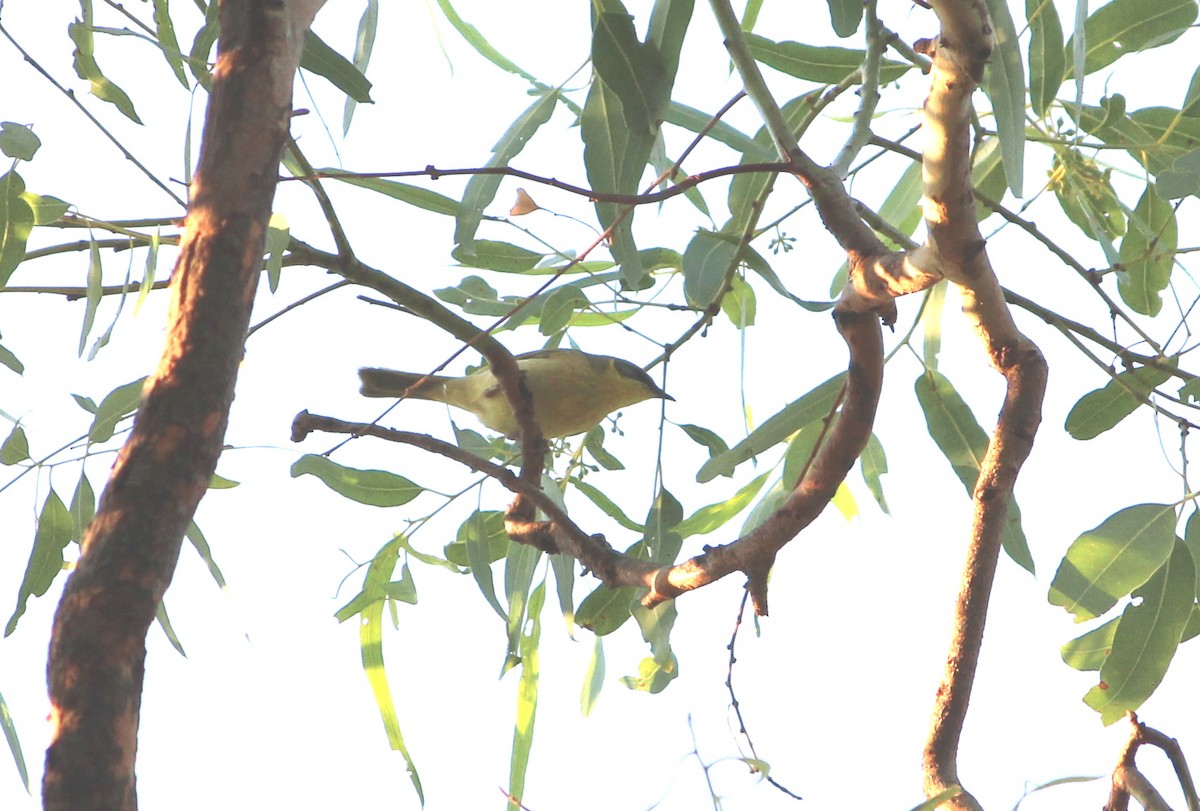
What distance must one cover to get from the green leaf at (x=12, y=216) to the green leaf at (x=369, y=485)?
30.1 inches

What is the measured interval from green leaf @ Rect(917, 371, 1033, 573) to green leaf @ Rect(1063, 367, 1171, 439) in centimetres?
18

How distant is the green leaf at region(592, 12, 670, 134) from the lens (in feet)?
5.84

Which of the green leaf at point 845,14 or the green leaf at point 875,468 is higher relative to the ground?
the green leaf at point 845,14

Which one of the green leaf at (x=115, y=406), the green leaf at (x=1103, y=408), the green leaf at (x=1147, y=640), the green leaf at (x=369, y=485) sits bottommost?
the green leaf at (x=1147, y=640)

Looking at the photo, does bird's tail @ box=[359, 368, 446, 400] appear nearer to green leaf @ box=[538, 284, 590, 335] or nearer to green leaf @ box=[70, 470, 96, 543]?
green leaf @ box=[538, 284, 590, 335]

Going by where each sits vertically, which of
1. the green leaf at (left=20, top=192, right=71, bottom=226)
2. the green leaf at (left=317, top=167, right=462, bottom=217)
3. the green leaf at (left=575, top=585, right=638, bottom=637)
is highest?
the green leaf at (left=317, top=167, right=462, bottom=217)

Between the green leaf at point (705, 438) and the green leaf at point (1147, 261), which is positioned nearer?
the green leaf at point (1147, 261)

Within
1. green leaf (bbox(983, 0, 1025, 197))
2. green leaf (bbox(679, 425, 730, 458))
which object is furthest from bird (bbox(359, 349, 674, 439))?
green leaf (bbox(983, 0, 1025, 197))

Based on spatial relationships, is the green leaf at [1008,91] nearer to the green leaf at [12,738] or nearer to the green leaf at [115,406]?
the green leaf at [115,406]

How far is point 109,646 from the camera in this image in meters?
0.91

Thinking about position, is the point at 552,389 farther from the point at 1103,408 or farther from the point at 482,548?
the point at 1103,408

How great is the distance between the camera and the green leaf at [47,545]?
84.1 inches

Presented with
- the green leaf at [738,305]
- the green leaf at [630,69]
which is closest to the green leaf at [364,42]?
the green leaf at [630,69]

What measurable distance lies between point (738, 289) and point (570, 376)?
77 cm
